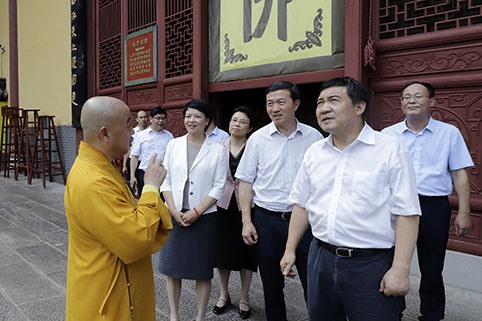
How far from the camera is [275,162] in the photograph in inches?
96.6

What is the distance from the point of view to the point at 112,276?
152cm

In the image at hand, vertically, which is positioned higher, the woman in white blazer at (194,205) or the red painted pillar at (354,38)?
the red painted pillar at (354,38)

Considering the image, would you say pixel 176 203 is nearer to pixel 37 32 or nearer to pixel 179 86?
pixel 179 86

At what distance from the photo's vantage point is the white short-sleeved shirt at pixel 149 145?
5504mm

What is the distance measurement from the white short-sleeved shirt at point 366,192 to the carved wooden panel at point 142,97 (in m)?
5.85

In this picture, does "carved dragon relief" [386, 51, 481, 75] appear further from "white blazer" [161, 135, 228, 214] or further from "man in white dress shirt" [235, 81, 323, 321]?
"white blazer" [161, 135, 228, 214]

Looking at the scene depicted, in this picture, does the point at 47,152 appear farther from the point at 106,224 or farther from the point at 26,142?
the point at 106,224

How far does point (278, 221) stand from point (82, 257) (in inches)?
47.7

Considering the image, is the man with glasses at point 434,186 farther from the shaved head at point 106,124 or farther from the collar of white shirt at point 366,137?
the shaved head at point 106,124

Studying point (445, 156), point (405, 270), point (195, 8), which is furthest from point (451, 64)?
point (195, 8)

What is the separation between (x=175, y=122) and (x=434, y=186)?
4761 mm

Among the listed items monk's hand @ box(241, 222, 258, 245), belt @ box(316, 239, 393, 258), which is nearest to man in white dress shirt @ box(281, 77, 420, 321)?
belt @ box(316, 239, 393, 258)

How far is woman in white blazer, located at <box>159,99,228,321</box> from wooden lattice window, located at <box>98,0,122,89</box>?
6.01 metres

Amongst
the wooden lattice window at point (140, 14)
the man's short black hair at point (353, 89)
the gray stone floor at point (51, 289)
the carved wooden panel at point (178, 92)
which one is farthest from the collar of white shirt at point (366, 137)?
the wooden lattice window at point (140, 14)
